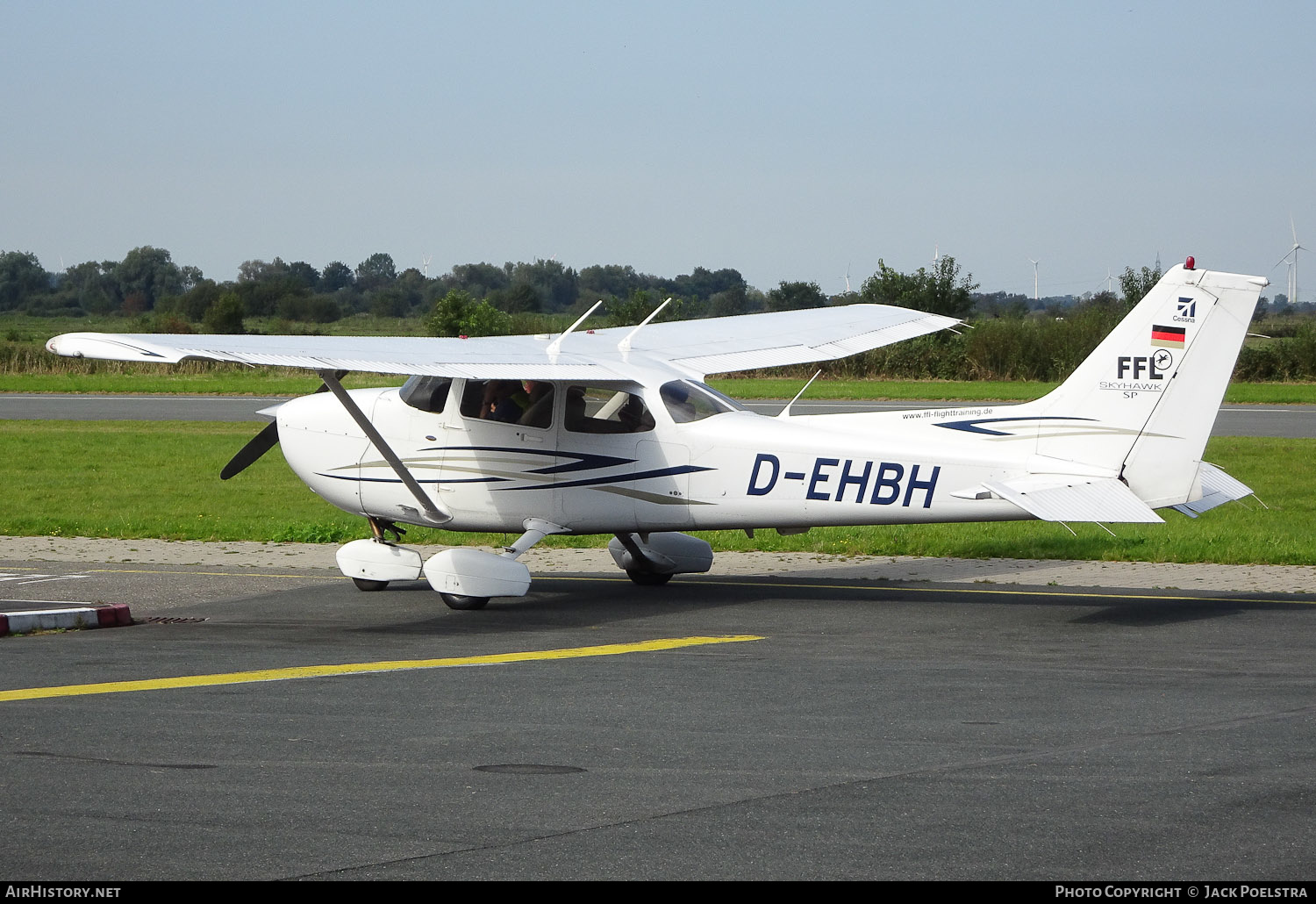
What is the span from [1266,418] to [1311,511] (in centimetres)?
1662

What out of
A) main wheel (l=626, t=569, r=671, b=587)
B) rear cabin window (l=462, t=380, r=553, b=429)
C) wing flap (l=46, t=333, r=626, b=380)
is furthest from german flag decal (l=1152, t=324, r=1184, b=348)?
main wheel (l=626, t=569, r=671, b=587)

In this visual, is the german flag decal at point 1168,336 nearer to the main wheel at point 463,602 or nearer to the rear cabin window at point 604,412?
the rear cabin window at point 604,412

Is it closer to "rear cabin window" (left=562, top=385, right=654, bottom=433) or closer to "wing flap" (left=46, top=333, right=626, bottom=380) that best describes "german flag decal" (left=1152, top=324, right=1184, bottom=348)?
"rear cabin window" (left=562, top=385, right=654, bottom=433)

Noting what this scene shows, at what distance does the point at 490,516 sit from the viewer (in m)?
12.8

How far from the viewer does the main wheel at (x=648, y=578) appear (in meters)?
14.1

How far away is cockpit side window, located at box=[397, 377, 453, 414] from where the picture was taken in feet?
42.8

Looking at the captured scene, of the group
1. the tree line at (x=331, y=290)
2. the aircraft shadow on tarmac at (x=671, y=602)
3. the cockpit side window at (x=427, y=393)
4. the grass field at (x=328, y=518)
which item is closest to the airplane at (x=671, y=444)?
the cockpit side window at (x=427, y=393)

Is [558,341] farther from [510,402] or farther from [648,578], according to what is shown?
[648,578]

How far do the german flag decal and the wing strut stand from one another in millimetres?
6195

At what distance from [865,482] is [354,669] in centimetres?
445

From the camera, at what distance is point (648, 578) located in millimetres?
14133

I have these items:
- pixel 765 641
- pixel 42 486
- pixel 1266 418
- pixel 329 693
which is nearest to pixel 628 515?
pixel 765 641

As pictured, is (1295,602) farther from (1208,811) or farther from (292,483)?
(292,483)

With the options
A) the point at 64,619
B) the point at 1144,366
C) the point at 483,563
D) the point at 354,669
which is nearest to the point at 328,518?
the point at 483,563
